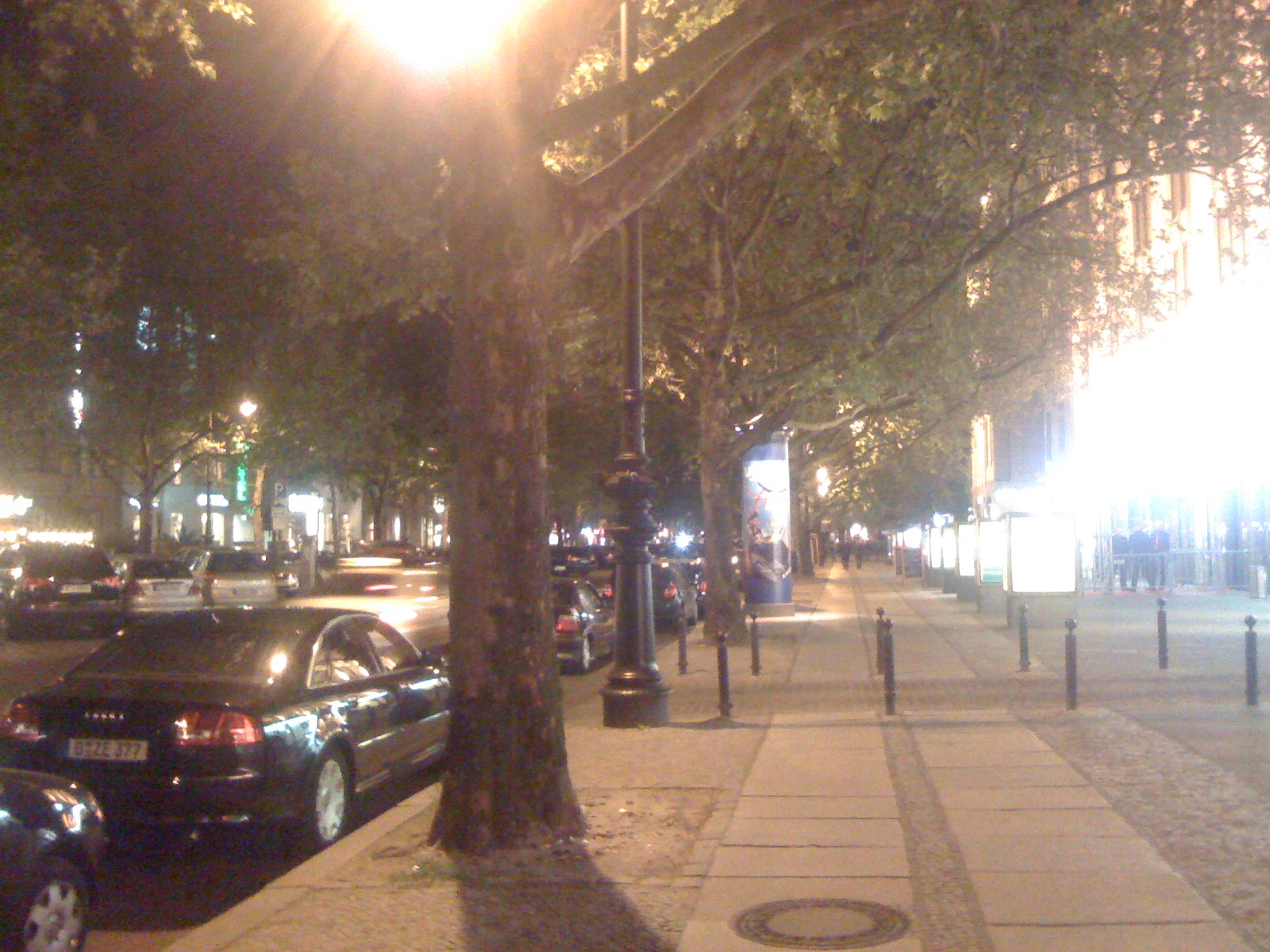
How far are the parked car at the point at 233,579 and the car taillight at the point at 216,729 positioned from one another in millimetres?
22302

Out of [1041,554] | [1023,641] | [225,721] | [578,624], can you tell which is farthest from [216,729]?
[1041,554]

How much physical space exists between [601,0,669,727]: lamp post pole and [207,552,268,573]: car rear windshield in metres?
19.1

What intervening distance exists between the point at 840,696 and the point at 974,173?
6556mm

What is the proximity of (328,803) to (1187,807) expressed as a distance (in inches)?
214

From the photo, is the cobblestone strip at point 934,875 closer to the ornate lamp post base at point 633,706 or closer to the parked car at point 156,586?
the ornate lamp post base at point 633,706

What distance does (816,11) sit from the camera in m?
9.01

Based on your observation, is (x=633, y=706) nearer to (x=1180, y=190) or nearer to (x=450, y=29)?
(x=450, y=29)

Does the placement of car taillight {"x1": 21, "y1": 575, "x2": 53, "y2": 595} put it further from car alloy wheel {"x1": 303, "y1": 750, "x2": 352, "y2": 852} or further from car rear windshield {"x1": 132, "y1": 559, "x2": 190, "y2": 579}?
car alloy wheel {"x1": 303, "y1": 750, "x2": 352, "y2": 852}

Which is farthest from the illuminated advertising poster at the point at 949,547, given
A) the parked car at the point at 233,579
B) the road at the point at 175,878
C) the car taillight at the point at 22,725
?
the car taillight at the point at 22,725

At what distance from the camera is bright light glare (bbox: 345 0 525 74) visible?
805 cm

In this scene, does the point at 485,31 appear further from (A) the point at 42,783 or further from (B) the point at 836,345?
(B) the point at 836,345

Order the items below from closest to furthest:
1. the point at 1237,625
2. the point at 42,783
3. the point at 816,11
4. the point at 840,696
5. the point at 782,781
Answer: the point at 42,783, the point at 816,11, the point at 782,781, the point at 840,696, the point at 1237,625

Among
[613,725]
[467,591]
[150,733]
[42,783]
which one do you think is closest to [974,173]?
[613,725]

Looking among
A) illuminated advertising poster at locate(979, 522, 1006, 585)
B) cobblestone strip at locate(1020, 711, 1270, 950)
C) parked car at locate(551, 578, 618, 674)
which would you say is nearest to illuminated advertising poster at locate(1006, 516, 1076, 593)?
illuminated advertising poster at locate(979, 522, 1006, 585)
